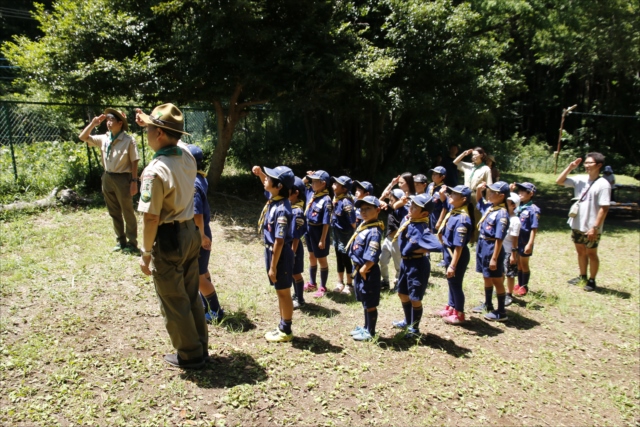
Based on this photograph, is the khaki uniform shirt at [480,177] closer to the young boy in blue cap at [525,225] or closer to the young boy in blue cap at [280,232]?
the young boy in blue cap at [525,225]

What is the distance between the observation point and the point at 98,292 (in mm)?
5883

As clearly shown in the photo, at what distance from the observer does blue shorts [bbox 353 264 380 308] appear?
491 cm

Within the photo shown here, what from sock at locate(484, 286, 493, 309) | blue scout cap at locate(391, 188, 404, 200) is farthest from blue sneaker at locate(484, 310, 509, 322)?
blue scout cap at locate(391, 188, 404, 200)

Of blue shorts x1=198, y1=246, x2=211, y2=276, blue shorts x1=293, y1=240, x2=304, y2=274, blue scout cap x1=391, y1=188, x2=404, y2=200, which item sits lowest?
blue shorts x1=293, y1=240, x2=304, y2=274

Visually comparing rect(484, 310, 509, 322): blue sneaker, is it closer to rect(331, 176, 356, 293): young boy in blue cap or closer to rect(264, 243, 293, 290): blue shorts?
rect(331, 176, 356, 293): young boy in blue cap

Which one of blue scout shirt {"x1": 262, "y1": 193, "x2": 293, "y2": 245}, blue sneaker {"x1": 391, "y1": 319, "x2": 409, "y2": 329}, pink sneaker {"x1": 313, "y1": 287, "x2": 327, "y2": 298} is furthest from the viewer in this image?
pink sneaker {"x1": 313, "y1": 287, "x2": 327, "y2": 298}

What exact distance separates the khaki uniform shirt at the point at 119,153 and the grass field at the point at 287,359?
1.35 metres

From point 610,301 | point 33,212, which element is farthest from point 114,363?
point 610,301

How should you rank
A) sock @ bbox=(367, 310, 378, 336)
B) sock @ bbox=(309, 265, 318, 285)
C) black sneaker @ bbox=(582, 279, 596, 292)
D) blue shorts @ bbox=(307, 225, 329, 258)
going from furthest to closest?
1. black sneaker @ bbox=(582, 279, 596, 292)
2. sock @ bbox=(309, 265, 318, 285)
3. blue shorts @ bbox=(307, 225, 329, 258)
4. sock @ bbox=(367, 310, 378, 336)

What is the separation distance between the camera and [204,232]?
16.4 feet

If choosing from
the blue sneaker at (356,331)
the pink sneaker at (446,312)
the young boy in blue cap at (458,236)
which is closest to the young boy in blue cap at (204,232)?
the blue sneaker at (356,331)

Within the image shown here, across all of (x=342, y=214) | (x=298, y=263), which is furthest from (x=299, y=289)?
(x=342, y=214)

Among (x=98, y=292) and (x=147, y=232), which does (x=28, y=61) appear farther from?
(x=147, y=232)

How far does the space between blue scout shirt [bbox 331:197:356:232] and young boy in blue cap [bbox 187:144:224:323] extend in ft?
6.59
